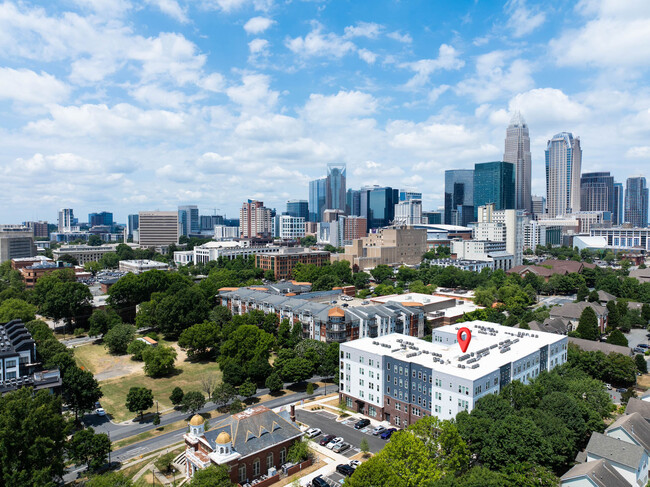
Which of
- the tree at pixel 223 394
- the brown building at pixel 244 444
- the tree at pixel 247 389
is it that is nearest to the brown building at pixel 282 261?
the tree at pixel 247 389

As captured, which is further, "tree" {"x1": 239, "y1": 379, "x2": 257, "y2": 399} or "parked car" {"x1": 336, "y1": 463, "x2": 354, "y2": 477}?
"tree" {"x1": 239, "y1": 379, "x2": 257, "y2": 399}

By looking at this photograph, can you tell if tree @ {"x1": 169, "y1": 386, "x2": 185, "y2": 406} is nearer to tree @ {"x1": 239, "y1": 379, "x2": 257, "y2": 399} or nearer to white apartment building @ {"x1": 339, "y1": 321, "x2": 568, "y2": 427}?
tree @ {"x1": 239, "y1": 379, "x2": 257, "y2": 399}

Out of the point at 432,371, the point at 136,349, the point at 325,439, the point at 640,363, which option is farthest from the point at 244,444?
the point at 640,363

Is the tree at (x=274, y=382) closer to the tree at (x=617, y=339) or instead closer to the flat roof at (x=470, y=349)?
the flat roof at (x=470, y=349)

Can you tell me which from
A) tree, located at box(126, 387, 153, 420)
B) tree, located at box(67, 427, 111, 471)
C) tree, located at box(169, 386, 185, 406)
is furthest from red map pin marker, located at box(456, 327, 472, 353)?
tree, located at box(67, 427, 111, 471)

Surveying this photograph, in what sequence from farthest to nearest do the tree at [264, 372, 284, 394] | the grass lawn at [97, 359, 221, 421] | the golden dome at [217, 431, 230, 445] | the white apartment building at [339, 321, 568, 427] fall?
the tree at [264, 372, 284, 394]
the grass lawn at [97, 359, 221, 421]
the white apartment building at [339, 321, 568, 427]
the golden dome at [217, 431, 230, 445]

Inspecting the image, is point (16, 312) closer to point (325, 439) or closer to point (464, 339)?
point (325, 439)

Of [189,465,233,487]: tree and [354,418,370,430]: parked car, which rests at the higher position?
[189,465,233,487]: tree
